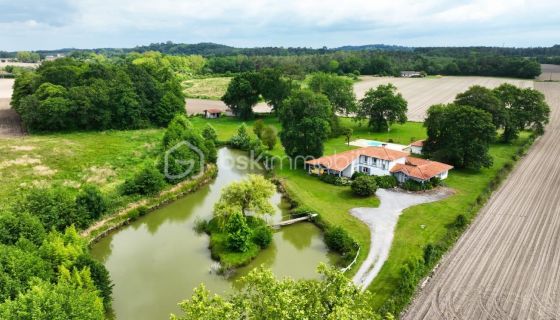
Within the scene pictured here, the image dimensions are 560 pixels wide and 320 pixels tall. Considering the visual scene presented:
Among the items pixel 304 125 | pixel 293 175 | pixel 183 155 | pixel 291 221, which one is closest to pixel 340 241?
pixel 291 221

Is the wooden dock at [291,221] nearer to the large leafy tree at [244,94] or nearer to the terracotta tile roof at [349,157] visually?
the terracotta tile roof at [349,157]

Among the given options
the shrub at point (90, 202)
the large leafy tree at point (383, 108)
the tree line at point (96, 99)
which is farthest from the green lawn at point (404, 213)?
the tree line at point (96, 99)

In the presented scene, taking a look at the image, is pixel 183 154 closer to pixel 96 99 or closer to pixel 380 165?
pixel 380 165

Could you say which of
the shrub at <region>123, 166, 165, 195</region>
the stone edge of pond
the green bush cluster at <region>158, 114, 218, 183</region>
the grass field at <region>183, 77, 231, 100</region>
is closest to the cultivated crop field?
the grass field at <region>183, 77, 231, 100</region>

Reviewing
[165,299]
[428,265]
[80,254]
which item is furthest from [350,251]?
[80,254]

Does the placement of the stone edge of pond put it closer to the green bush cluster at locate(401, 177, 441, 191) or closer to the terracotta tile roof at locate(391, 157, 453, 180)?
the terracotta tile roof at locate(391, 157, 453, 180)
